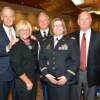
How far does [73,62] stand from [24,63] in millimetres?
531

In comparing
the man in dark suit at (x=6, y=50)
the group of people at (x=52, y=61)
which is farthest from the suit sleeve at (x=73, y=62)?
the man in dark suit at (x=6, y=50)

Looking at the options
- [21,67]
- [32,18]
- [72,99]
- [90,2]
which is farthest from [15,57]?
[32,18]

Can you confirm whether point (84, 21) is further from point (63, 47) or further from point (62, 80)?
point (62, 80)

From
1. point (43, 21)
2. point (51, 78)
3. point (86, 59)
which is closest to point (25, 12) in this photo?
point (43, 21)

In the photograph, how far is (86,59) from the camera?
9.83 ft

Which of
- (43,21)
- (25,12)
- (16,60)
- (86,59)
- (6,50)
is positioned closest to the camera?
(16,60)

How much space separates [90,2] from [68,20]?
557cm

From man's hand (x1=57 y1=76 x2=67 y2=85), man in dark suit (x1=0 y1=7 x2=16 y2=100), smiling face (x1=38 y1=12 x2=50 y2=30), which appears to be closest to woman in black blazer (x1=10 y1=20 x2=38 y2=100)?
man in dark suit (x1=0 y1=7 x2=16 y2=100)

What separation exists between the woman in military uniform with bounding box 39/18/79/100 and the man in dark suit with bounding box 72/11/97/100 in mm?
127

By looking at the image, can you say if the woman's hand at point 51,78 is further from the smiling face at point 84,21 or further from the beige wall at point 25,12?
the beige wall at point 25,12

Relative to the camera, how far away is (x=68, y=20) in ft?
38.7

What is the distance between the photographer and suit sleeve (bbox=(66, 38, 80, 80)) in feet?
9.37

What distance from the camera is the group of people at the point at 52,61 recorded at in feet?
9.31

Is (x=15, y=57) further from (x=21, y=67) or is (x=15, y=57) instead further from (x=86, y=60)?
(x=86, y=60)
